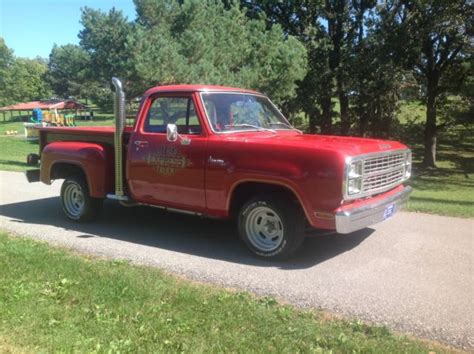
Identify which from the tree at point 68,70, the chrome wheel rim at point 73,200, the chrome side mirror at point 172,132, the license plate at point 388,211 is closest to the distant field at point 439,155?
the chrome wheel rim at point 73,200

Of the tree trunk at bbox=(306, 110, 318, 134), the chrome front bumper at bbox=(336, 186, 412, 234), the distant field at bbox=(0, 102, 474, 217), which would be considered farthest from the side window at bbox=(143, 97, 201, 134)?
the tree trunk at bbox=(306, 110, 318, 134)

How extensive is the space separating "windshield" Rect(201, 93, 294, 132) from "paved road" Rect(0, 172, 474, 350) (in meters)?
1.51

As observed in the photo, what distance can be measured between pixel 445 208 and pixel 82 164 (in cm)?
601

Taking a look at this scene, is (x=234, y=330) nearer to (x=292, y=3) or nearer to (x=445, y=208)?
(x=445, y=208)

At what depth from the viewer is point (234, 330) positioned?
3945 millimetres

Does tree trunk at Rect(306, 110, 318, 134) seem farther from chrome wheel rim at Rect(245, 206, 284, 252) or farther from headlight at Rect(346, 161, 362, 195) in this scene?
headlight at Rect(346, 161, 362, 195)

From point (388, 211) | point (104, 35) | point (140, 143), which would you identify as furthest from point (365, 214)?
point (104, 35)

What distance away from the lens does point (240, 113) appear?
6.73 m

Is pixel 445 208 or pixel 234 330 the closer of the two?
pixel 234 330

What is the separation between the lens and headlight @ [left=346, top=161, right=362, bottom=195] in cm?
524

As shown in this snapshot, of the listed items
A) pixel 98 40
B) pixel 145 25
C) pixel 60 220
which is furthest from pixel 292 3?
pixel 98 40

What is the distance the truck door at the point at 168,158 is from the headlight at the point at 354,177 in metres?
1.76

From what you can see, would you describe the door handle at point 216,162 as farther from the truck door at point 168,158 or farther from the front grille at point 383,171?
the front grille at point 383,171

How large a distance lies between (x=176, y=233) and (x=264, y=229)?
168 cm
